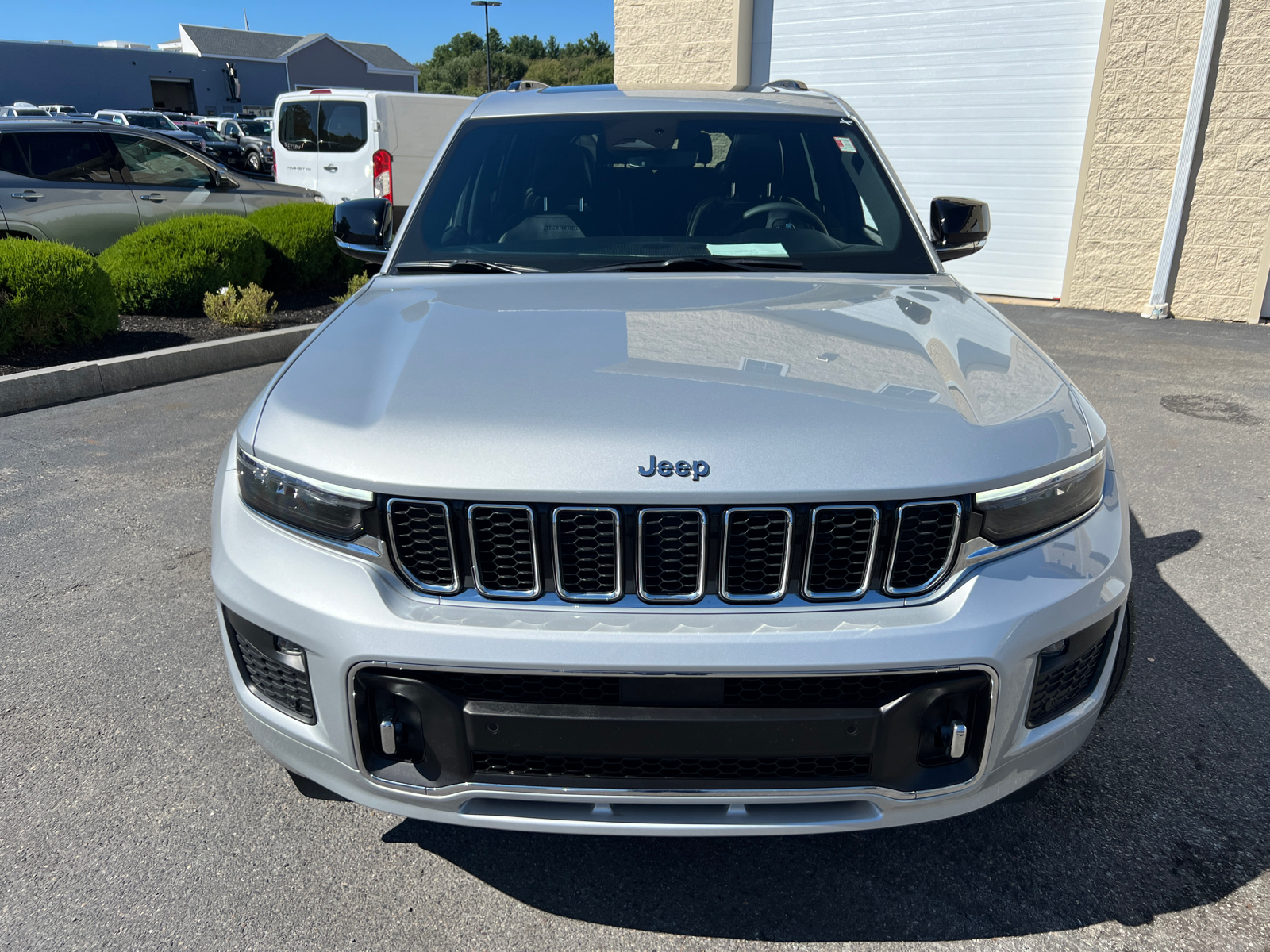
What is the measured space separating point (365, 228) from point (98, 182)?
7.73 meters

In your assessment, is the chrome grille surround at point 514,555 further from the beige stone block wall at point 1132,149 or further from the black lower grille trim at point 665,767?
the beige stone block wall at point 1132,149

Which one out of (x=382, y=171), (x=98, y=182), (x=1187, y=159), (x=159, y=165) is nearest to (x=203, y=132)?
(x=382, y=171)

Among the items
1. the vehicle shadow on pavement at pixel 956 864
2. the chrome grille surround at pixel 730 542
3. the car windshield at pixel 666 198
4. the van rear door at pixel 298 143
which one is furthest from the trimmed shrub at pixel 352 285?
the chrome grille surround at pixel 730 542

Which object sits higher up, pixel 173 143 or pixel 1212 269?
pixel 173 143

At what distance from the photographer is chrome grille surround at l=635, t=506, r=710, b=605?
5.72 feet

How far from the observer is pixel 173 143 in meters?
10.0

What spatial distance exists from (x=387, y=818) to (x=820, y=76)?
11.9 metres

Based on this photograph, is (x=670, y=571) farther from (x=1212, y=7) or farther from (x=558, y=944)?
(x=1212, y=7)

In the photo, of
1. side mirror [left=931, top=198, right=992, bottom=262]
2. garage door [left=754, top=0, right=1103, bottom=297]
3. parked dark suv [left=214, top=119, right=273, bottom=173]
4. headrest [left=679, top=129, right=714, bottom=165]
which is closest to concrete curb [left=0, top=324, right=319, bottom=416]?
headrest [left=679, top=129, right=714, bottom=165]

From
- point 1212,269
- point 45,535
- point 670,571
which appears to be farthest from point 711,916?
A: point 1212,269

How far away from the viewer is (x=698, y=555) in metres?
1.77

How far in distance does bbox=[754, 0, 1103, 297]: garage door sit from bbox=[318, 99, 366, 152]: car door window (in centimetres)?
579

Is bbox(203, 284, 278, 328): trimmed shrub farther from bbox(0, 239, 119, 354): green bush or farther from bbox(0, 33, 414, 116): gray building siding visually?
bbox(0, 33, 414, 116): gray building siding

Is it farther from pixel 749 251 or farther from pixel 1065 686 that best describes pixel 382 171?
pixel 1065 686
